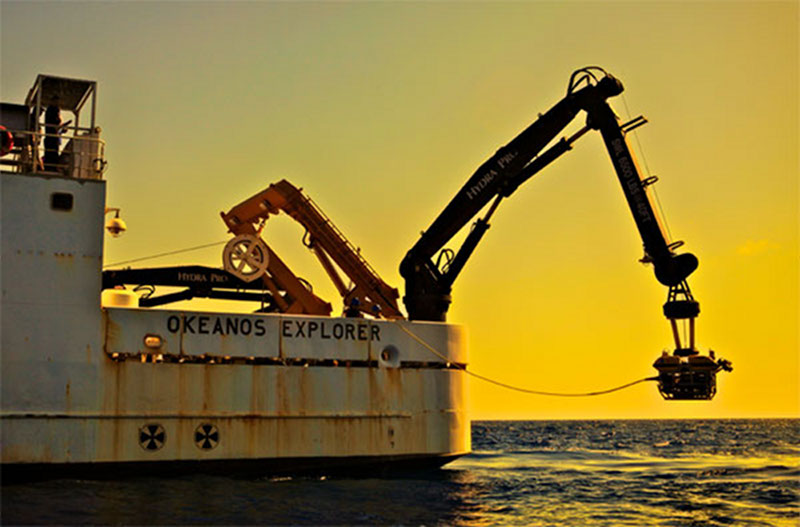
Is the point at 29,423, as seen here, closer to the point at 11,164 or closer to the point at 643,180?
the point at 11,164

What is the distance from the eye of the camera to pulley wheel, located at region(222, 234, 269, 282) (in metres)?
21.8

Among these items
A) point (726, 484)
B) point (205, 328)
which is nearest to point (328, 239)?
point (205, 328)

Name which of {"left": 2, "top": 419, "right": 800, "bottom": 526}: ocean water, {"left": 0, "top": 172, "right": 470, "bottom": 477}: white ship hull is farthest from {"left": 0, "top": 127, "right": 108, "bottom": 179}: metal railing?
{"left": 2, "top": 419, "right": 800, "bottom": 526}: ocean water

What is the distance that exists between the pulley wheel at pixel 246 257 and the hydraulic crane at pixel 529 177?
4297 mm

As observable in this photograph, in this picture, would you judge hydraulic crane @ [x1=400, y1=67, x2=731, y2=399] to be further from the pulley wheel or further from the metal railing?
the metal railing

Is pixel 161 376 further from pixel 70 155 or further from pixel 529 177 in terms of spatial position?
pixel 529 177

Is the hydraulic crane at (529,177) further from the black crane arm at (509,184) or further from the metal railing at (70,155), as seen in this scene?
the metal railing at (70,155)

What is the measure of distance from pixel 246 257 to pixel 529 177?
7993 millimetres

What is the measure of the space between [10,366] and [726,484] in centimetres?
1898

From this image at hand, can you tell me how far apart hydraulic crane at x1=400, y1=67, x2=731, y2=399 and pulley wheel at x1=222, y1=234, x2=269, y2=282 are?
430 centimetres

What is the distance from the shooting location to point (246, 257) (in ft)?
72.5

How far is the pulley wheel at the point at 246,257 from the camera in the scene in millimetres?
21766

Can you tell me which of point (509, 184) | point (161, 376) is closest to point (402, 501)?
point (161, 376)

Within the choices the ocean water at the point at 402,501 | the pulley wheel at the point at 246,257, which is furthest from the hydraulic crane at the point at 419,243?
the ocean water at the point at 402,501
